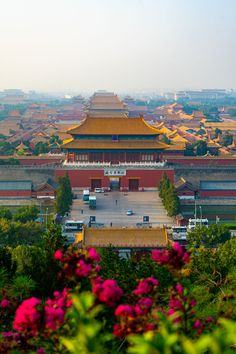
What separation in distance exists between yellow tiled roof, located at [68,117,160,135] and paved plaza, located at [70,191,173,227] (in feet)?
10.4

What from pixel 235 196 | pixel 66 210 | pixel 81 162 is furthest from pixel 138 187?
pixel 66 210

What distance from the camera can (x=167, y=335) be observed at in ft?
9.45

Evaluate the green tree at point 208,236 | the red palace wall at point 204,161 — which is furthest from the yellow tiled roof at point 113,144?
the green tree at point 208,236

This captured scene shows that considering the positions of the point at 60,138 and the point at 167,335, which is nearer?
the point at 167,335

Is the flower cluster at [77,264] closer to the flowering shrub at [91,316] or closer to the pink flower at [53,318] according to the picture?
the flowering shrub at [91,316]

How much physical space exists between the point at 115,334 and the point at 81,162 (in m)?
24.7

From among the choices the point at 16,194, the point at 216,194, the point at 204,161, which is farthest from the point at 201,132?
the point at 16,194

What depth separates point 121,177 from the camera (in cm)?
2792

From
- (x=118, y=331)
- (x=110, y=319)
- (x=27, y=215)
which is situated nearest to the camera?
(x=118, y=331)

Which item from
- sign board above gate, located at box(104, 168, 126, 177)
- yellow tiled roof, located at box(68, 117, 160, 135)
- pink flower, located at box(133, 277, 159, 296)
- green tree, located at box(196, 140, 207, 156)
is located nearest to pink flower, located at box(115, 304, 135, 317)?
pink flower, located at box(133, 277, 159, 296)

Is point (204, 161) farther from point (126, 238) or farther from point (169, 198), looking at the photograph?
point (126, 238)

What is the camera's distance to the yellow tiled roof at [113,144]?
2802 cm

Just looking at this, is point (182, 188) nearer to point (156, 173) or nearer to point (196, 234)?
point (156, 173)

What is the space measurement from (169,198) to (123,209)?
2204 millimetres
